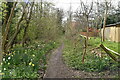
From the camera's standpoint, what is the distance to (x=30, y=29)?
24.9ft

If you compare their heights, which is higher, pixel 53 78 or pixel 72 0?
pixel 72 0

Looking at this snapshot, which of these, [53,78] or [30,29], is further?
[30,29]

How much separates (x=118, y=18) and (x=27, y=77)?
15929 mm

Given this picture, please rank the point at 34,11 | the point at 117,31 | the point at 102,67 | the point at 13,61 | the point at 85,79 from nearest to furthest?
1. the point at 85,79
2. the point at 102,67
3. the point at 13,61
4. the point at 34,11
5. the point at 117,31

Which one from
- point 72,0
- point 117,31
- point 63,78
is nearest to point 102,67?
point 63,78

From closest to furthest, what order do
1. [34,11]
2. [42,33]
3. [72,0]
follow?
[72,0]
[34,11]
[42,33]

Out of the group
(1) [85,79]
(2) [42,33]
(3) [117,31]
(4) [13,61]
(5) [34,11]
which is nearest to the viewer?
(1) [85,79]

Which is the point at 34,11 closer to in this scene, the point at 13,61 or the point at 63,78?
the point at 13,61

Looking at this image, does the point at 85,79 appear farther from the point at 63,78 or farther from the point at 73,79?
the point at 63,78

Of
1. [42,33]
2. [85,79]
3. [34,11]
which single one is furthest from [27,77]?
[42,33]

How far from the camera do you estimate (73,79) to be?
2.89 metres

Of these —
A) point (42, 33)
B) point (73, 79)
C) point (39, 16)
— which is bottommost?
point (73, 79)

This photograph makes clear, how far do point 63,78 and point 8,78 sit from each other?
993 mm

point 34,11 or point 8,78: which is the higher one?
point 34,11
